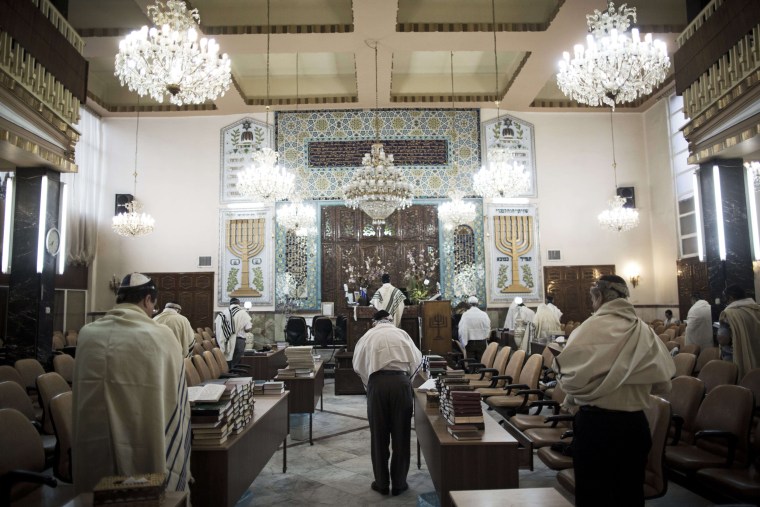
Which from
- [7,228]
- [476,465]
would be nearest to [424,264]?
[7,228]

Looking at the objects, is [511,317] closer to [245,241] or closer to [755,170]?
[755,170]

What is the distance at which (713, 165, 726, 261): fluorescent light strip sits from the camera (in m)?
6.91

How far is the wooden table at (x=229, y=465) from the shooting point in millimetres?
2980

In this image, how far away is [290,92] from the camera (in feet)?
46.9

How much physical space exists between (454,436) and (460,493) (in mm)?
966

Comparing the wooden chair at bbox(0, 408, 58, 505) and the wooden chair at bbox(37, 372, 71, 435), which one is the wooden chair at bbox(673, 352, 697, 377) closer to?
the wooden chair at bbox(0, 408, 58, 505)

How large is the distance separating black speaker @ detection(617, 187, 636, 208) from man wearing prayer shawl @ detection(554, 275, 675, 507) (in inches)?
514

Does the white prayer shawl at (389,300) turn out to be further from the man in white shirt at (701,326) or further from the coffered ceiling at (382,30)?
the coffered ceiling at (382,30)

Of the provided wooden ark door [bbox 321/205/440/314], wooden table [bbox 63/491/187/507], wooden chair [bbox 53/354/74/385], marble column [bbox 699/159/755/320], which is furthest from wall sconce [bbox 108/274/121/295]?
marble column [bbox 699/159/755/320]

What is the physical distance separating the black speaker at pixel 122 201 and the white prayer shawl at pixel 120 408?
13.1 metres

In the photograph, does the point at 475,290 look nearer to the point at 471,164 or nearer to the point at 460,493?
the point at 471,164

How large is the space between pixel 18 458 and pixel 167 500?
1.30m

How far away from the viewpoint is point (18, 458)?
285cm

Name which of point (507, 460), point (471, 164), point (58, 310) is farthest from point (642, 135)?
point (58, 310)
